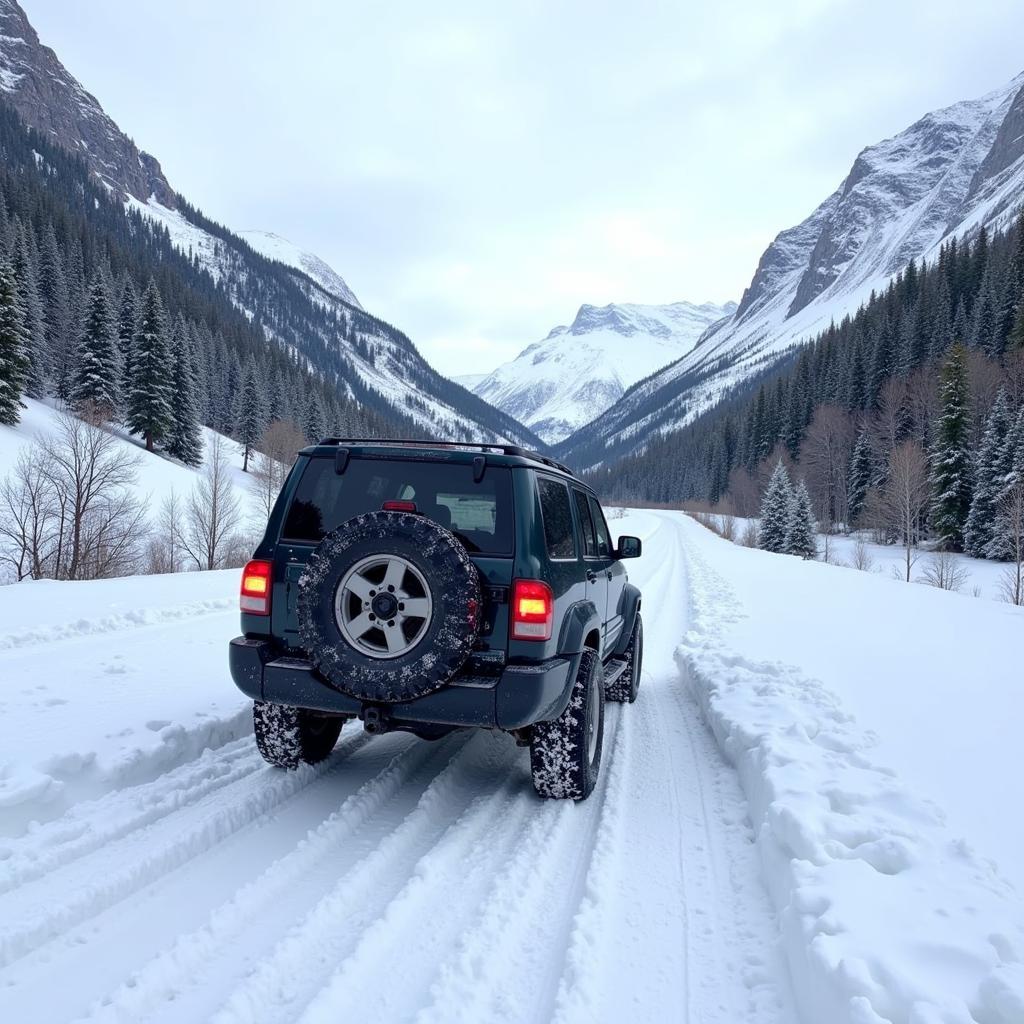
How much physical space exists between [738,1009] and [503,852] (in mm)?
1390


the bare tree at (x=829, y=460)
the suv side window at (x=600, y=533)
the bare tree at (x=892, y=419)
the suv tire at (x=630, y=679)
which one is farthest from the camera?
the bare tree at (x=829, y=460)

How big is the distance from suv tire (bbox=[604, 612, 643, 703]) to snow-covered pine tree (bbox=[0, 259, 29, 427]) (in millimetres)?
43972

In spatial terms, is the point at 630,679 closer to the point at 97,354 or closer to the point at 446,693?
the point at 446,693

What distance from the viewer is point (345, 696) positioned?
11.9ft

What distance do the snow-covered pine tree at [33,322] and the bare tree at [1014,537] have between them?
200ft

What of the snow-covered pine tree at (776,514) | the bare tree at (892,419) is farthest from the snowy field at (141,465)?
the bare tree at (892,419)

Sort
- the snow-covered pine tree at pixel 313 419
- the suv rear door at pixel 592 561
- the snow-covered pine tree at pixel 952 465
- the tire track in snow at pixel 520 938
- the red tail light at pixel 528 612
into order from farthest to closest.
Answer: the snow-covered pine tree at pixel 313 419
the snow-covered pine tree at pixel 952 465
the suv rear door at pixel 592 561
the red tail light at pixel 528 612
the tire track in snow at pixel 520 938

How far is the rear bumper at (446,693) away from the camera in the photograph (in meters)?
3.45

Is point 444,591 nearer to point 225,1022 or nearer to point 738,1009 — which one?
point 225,1022

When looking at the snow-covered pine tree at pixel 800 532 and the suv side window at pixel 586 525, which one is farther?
A: the snow-covered pine tree at pixel 800 532

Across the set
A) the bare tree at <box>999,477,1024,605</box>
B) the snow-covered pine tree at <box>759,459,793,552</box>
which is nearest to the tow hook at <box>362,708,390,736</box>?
the bare tree at <box>999,477,1024,605</box>

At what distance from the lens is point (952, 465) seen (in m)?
39.7

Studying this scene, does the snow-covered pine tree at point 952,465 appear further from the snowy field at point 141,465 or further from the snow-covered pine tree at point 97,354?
the snow-covered pine tree at point 97,354

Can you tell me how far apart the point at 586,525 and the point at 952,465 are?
43.9 meters
